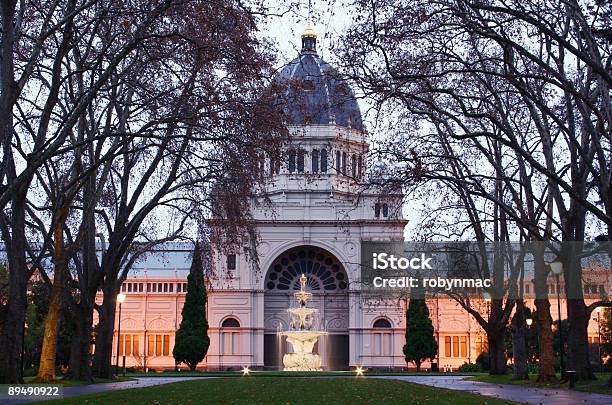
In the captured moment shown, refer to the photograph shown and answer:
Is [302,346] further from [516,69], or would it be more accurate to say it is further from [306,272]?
[516,69]

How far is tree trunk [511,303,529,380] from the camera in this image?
38284 mm

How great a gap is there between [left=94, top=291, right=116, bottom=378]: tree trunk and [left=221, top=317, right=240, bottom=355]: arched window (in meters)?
41.4

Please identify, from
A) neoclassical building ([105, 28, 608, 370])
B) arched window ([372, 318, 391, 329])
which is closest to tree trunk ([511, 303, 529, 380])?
neoclassical building ([105, 28, 608, 370])

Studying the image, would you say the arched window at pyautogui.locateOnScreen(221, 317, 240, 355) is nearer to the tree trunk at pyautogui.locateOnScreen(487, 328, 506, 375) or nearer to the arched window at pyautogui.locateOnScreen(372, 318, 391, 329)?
the arched window at pyautogui.locateOnScreen(372, 318, 391, 329)

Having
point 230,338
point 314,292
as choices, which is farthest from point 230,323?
point 314,292

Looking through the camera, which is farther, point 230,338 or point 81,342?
point 230,338

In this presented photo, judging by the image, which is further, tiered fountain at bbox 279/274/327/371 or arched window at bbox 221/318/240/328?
arched window at bbox 221/318/240/328

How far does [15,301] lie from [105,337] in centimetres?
1374

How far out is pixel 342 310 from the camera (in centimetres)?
8394

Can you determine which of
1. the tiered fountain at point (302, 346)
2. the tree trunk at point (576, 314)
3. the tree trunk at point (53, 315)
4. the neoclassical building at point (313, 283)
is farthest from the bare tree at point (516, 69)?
the neoclassical building at point (313, 283)

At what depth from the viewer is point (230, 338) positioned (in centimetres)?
8150

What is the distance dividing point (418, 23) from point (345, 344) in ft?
210

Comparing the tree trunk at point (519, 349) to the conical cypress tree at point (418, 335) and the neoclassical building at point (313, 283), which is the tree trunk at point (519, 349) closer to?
the conical cypress tree at point (418, 335)

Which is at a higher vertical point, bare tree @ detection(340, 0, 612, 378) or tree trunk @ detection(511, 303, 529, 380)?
bare tree @ detection(340, 0, 612, 378)
